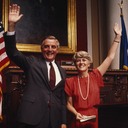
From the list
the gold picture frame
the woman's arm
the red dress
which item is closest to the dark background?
the gold picture frame

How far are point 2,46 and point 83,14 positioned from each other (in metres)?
2.12

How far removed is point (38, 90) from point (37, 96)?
55mm

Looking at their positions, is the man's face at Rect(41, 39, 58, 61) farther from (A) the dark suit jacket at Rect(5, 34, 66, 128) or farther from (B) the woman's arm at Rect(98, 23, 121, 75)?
(B) the woman's arm at Rect(98, 23, 121, 75)

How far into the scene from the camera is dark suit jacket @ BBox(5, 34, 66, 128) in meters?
2.89

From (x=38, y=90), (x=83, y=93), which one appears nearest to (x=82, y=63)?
(x=83, y=93)

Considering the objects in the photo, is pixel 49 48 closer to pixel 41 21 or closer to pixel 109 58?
pixel 109 58

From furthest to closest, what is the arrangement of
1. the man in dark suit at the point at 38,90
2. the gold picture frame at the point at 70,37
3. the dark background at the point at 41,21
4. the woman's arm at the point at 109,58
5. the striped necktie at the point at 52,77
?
1. the dark background at the point at 41,21
2. the gold picture frame at the point at 70,37
3. the woman's arm at the point at 109,58
4. the striped necktie at the point at 52,77
5. the man in dark suit at the point at 38,90

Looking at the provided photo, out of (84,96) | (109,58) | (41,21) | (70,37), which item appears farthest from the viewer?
(70,37)

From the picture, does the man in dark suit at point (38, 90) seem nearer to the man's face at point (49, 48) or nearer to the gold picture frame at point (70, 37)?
the man's face at point (49, 48)

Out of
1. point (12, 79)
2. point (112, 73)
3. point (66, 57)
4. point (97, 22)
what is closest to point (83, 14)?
point (97, 22)

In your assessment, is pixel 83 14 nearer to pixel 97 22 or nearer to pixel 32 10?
pixel 97 22

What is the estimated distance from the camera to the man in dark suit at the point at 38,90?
2889 millimetres

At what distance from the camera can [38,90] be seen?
9.69 feet

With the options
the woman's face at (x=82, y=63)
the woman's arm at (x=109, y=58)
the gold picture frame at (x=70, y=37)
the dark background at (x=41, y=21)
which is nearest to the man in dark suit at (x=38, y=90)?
the woman's face at (x=82, y=63)
